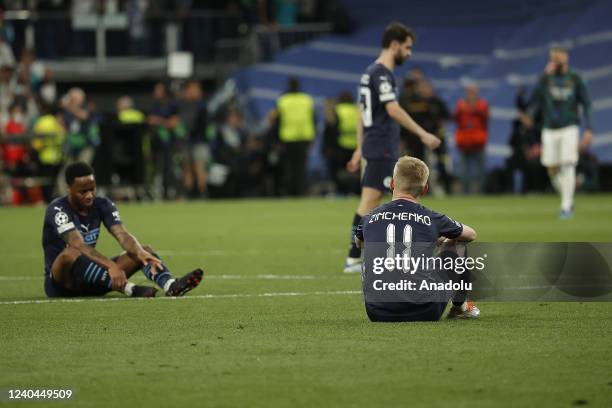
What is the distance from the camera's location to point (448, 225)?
29.6ft

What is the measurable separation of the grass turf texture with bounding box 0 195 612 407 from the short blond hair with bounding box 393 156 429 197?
82cm

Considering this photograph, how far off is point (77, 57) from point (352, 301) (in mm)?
26855

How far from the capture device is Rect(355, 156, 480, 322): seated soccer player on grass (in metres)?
8.96

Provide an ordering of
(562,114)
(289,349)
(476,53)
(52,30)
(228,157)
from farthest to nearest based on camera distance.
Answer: (52,30)
(476,53)
(228,157)
(562,114)
(289,349)

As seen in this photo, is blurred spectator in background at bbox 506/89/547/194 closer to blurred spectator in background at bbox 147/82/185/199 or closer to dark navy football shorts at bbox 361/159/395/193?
blurred spectator in background at bbox 147/82/185/199

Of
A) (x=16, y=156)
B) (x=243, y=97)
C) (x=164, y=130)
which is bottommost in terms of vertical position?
(x=16, y=156)

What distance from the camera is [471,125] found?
28.8 meters

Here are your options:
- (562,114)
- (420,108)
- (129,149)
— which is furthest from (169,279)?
(129,149)

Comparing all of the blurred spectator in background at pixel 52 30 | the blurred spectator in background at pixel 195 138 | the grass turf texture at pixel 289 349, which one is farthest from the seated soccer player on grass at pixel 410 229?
the blurred spectator in background at pixel 52 30

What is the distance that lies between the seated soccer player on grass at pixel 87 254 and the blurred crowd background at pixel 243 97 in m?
17.0

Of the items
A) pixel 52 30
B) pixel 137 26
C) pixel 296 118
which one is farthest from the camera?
pixel 52 30

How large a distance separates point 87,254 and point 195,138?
777 inches

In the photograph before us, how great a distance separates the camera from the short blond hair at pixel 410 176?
906cm

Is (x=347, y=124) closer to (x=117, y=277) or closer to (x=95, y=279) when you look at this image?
(x=95, y=279)
